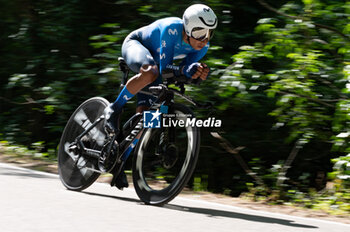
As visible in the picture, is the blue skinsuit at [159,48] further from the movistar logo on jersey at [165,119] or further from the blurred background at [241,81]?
the blurred background at [241,81]

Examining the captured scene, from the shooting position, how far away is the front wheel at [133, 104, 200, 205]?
17.6ft

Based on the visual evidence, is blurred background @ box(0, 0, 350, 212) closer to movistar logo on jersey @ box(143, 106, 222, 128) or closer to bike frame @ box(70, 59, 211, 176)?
bike frame @ box(70, 59, 211, 176)

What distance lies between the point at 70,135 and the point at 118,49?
241 centimetres

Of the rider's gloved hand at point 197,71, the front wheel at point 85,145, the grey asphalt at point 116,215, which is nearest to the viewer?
the grey asphalt at point 116,215

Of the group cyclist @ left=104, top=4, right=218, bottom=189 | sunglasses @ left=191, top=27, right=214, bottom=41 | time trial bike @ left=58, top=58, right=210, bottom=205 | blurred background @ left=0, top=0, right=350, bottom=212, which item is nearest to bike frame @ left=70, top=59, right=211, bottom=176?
time trial bike @ left=58, top=58, right=210, bottom=205

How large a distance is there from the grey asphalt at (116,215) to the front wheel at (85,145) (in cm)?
19

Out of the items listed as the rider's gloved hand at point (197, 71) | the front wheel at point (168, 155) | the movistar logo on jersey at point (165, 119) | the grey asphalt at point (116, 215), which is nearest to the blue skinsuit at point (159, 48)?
the rider's gloved hand at point (197, 71)

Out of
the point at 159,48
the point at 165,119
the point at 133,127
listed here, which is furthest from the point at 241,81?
the point at 165,119

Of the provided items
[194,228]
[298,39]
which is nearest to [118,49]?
[298,39]

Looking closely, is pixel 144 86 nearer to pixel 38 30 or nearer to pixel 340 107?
pixel 340 107

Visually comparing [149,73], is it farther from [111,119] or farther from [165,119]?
[111,119]

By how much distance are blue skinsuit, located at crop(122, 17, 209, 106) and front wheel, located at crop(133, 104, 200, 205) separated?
0.56 m

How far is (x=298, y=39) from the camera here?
8234 millimetres

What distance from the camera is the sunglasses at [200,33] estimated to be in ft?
18.1
